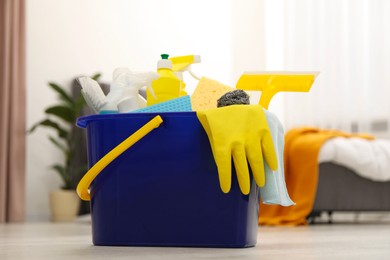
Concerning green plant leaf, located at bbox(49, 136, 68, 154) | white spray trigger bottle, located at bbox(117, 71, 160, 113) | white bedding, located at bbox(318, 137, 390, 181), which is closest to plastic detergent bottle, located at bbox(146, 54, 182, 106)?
white spray trigger bottle, located at bbox(117, 71, 160, 113)

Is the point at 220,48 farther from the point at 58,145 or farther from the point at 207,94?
the point at 207,94

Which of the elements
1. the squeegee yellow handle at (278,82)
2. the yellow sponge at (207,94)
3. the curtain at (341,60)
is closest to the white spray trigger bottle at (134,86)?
the yellow sponge at (207,94)

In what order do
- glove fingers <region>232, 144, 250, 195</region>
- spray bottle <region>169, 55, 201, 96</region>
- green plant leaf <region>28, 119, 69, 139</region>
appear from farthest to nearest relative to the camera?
green plant leaf <region>28, 119, 69, 139</region>
spray bottle <region>169, 55, 201, 96</region>
glove fingers <region>232, 144, 250, 195</region>

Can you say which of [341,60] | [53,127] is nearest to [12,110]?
[53,127]

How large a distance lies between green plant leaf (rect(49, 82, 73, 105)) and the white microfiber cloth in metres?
3.19

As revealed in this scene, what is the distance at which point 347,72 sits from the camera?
436cm

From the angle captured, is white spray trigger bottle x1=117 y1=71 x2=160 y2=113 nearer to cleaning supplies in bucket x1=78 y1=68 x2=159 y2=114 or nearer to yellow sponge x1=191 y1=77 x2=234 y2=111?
cleaning supplies in bucket x1=78 y1=68 x2=159 y2=114

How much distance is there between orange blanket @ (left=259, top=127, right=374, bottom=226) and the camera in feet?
9.98

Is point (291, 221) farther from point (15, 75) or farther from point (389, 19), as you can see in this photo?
→ point (15, 75)

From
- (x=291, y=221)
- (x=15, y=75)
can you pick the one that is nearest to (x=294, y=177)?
(x=291, y=221)

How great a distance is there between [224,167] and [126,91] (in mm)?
297

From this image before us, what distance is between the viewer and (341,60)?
4.38 m

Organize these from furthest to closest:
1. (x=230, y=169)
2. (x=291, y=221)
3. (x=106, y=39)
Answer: (x=106, y=39), (x=291, y=221), (x=230, y=169)

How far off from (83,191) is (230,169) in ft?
1.00
